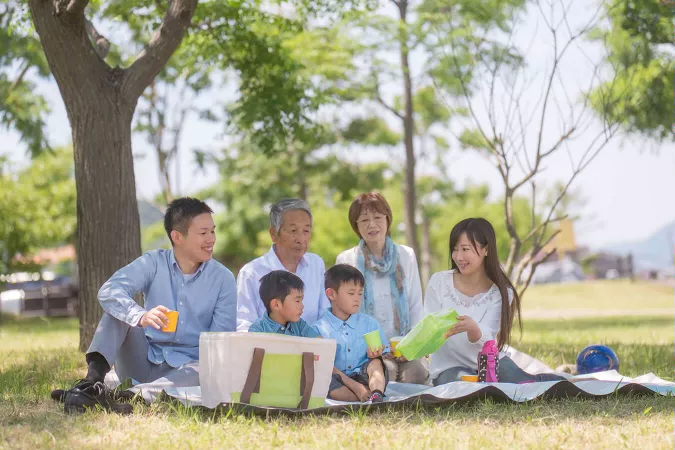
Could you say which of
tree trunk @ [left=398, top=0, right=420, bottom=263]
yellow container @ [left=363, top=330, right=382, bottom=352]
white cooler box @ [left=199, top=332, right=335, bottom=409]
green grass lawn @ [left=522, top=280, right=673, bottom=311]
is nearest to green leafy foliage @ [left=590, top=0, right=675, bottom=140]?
tree trunk @ [left=398, top=0, right=420, bottom=263]

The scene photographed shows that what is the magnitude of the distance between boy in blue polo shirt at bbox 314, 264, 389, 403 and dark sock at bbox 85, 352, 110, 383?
121cm

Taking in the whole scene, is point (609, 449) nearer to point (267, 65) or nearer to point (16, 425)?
point (16, 425)

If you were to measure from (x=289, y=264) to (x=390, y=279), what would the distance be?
0.73m

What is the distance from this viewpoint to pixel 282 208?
5.34m

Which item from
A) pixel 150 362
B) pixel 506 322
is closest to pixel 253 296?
pixel 150 362

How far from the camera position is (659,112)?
1447 cm

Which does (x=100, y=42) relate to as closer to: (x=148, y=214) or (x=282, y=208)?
(x=148, y=214)

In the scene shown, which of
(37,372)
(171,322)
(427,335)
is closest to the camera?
(171,322)

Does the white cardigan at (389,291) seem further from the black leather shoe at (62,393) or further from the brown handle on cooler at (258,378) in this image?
the black leather shoe at (62,393)

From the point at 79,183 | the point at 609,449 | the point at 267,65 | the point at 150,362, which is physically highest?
the point at 267,65

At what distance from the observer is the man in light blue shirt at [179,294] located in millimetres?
4766

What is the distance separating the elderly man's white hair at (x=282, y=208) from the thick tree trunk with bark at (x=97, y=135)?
2.04m

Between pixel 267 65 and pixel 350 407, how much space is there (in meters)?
5.61

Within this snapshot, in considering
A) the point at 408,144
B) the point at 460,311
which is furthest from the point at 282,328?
the point at 408,144
